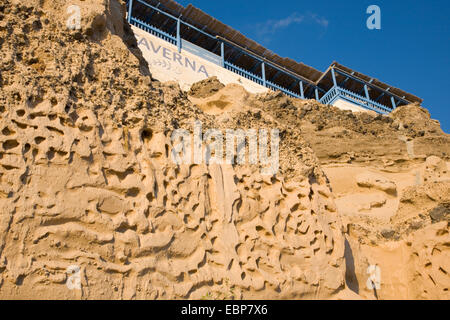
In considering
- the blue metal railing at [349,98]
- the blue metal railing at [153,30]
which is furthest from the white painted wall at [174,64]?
the blue metal railing at [349,98]

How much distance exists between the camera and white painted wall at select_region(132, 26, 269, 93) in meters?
11.6

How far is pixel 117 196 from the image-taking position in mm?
3184

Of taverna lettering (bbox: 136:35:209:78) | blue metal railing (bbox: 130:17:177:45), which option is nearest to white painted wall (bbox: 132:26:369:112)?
taverna lettering (bbox: 136:35:209:78)

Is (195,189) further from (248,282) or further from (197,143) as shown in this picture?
(248,282)

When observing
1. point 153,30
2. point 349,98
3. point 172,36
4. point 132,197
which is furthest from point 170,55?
point 132,197

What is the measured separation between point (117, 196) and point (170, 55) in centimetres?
982

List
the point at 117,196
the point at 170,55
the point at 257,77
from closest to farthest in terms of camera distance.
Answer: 1. the point at 117,196
2. the point at 170,55
3. the point at 257,77

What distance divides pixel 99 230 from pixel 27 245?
19.8 inches

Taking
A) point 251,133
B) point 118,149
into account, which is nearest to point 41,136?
point 118,149

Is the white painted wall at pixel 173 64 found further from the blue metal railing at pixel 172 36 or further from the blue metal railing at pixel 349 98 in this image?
the blue metal railing at pixel 349 98

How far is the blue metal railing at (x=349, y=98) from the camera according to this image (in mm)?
15359

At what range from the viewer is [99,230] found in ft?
9.80

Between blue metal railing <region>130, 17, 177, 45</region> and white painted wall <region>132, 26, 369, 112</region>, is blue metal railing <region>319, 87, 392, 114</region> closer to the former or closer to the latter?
white painted wall <region>132, 26, 369, 112</region>

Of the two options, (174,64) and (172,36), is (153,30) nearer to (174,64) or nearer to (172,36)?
(172,36)
